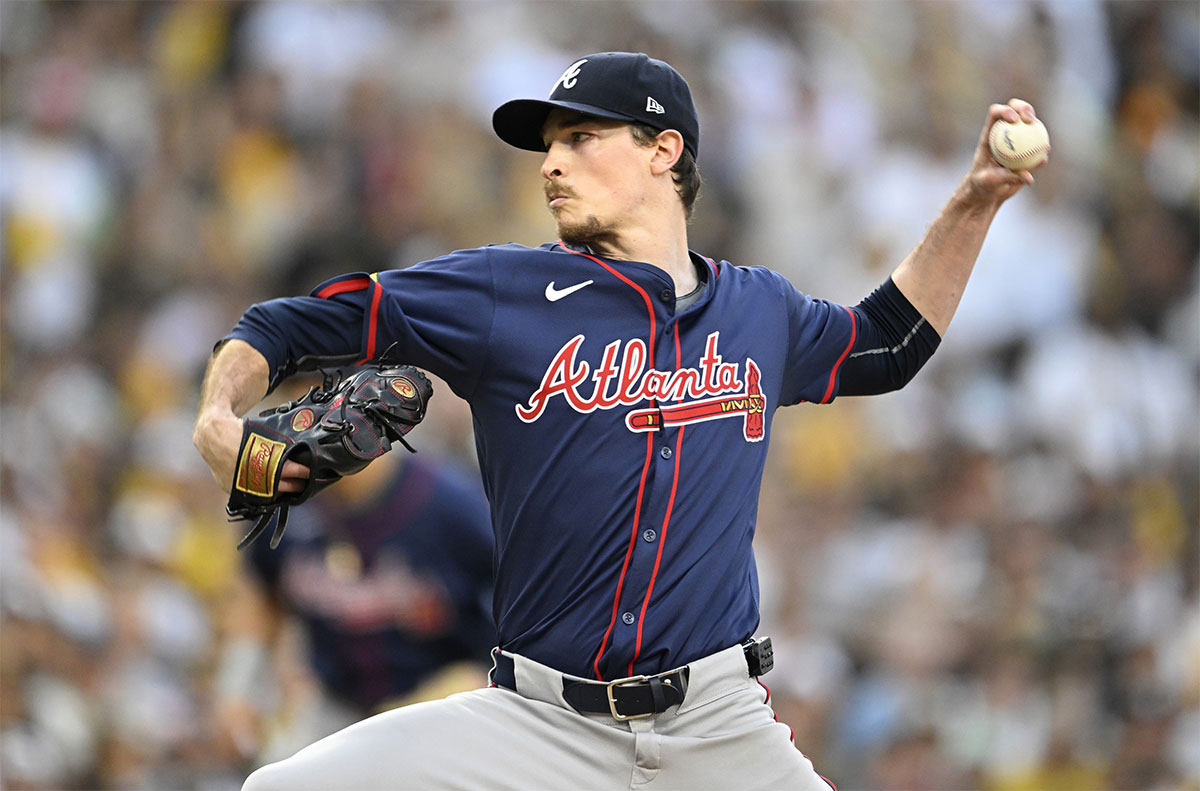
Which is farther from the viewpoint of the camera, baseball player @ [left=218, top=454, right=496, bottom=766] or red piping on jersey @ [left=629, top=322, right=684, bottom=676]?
baseball player @ [left=218, top=454, right=496, bottom=766]

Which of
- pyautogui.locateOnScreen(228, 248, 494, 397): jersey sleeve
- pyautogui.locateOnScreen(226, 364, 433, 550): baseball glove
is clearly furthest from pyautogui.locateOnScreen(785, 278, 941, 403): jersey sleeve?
pyautogui.locateOnScreen(226, 364, 433, 550): baseball glove

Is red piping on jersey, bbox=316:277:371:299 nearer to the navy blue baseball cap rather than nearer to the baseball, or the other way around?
the navy blue baseball cap

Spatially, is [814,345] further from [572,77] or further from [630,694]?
[630,694]

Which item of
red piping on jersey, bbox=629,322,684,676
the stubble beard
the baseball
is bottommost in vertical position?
red piping on jersey, bbox=629,322,684,676

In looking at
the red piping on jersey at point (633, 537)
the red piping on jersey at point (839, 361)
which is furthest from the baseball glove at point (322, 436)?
the red piping on jersey at point (839, 361)

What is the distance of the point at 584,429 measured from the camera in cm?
286

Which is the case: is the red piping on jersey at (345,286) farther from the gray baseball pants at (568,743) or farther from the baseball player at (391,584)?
the baseball player at (391,584)

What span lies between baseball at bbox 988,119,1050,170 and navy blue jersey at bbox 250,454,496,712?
206 centimetres

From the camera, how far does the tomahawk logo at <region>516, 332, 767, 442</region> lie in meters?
2.87

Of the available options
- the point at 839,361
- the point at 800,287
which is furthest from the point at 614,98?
the point at 800,287

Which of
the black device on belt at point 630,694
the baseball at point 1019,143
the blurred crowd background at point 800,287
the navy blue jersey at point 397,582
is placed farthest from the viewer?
the blurred crowd background at point 800,287

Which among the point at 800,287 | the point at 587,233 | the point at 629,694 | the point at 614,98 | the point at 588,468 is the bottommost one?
the point at 629,694

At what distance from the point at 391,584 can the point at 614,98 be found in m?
2.06

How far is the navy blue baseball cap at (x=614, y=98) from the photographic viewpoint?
121 inches
